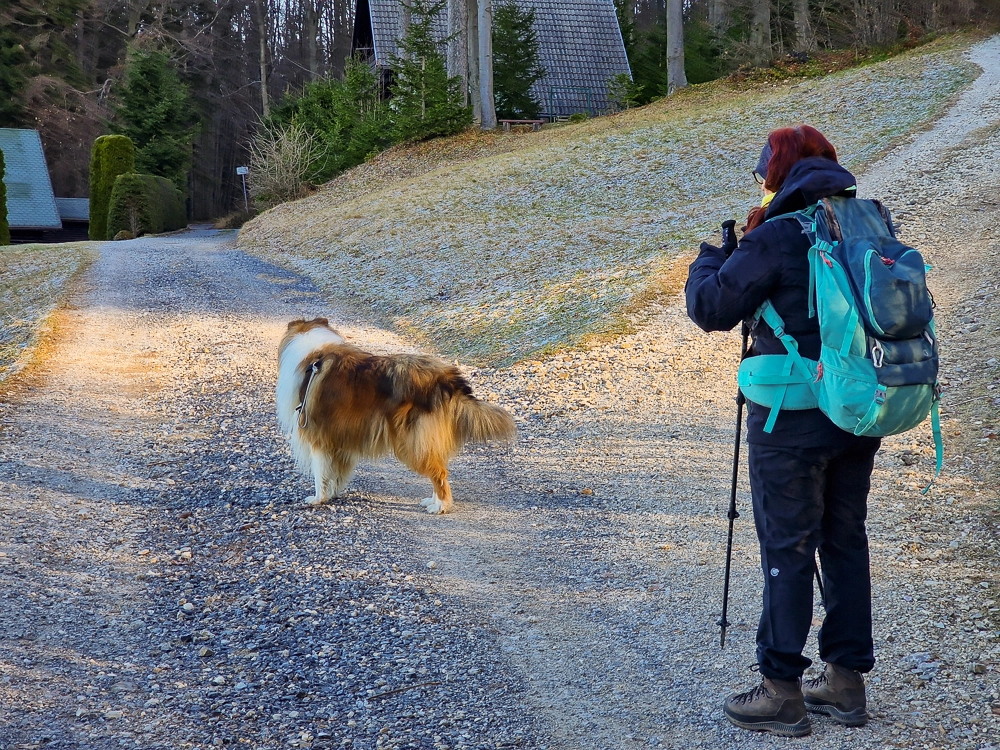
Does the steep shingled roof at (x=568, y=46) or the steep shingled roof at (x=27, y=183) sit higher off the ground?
the steep shingled roof at (x=568, y=46)

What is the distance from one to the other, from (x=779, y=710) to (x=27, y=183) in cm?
4052

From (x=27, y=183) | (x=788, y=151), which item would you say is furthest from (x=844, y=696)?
(x=27, y=183)

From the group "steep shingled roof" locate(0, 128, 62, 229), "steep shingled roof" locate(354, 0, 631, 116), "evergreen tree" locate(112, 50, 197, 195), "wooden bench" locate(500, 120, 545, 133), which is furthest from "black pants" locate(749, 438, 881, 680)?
"evergreen tree" locate(112, 50, 197, 195)

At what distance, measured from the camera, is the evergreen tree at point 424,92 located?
80.4 feet

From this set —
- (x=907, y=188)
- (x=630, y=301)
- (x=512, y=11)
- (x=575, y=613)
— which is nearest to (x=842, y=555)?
(x=575, y=613)

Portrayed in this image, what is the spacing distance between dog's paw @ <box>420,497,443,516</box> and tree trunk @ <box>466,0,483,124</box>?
22.6 metres

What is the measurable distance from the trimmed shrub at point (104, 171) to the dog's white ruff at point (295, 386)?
2904 cm

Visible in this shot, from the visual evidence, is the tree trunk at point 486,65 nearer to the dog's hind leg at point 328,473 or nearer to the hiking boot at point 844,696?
the dog's hind leg at point 328,473

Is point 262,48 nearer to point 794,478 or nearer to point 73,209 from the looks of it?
point 73,209

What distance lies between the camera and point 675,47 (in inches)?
1007

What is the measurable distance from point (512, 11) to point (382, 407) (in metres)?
26.9

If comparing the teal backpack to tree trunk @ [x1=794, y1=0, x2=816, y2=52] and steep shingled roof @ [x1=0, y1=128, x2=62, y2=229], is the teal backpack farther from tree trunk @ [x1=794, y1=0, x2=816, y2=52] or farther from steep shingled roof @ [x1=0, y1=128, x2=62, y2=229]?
steep shingled roof @ [x1=0, y1=128, x2=62, y2=229]

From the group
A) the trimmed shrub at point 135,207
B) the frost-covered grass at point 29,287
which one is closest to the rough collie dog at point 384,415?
the frost-covered grass at point 29,287

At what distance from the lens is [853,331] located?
2713 mm
